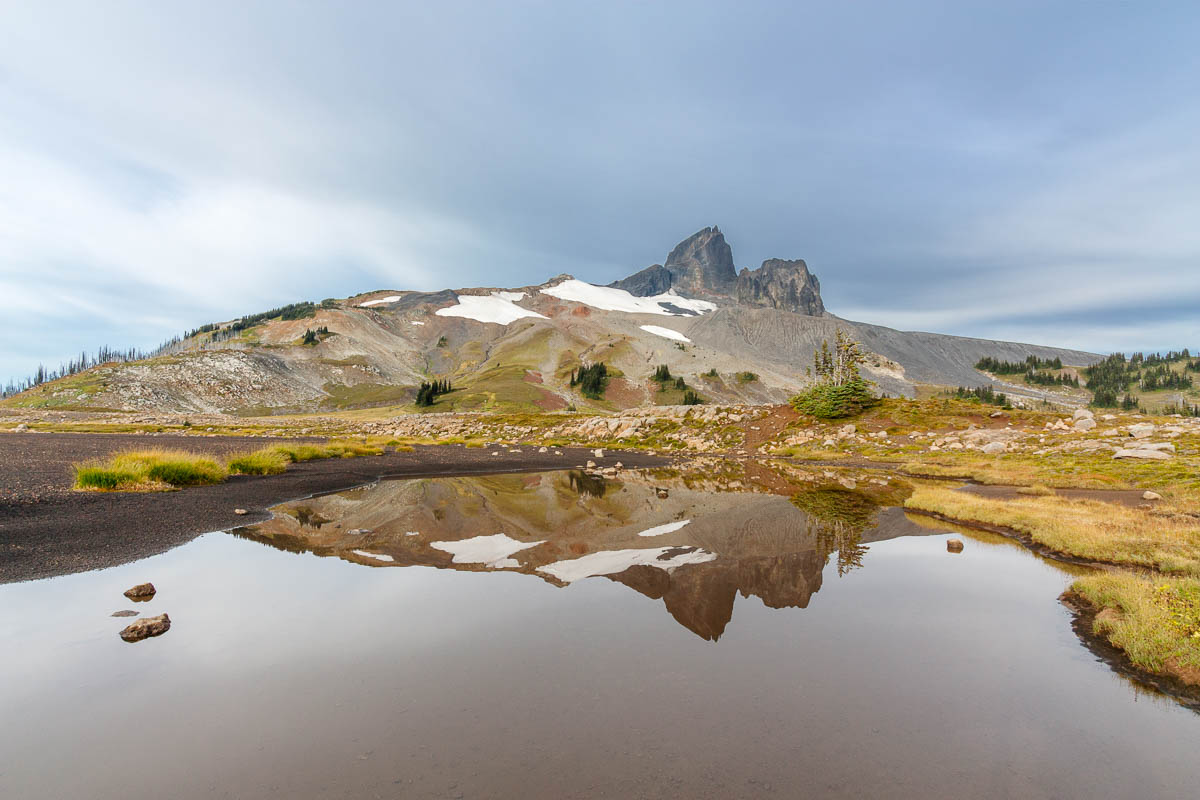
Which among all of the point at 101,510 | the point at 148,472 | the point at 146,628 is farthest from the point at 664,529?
the point at 148,472

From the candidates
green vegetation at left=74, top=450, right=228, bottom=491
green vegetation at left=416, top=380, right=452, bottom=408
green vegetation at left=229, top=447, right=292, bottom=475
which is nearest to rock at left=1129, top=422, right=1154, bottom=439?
green vegetation at left=229, top=447, right=292, bottom=475

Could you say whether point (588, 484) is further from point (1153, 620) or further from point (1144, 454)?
point (1144, 454)

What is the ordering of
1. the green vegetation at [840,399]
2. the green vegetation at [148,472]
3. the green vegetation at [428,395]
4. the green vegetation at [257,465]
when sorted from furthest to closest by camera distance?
1. the green vegetation at [428,395]
2. the green vegetation at [840,399]
3. the green vegetation at [257,465]
4. the green vegetation at [148,472]

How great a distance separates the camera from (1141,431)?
39.0 meters

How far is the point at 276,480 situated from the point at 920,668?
31.1m

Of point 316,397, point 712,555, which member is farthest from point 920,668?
point 316,397

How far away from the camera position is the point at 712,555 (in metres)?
15.1

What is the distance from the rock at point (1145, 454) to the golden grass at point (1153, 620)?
101ft

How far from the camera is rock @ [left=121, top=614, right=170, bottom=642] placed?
8.48 meters

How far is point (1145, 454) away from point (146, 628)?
51.3m

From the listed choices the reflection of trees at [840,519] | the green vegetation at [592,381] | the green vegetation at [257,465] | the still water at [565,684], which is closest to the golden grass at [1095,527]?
the still water at [565,684]

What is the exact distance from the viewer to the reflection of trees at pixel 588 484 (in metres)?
28.3

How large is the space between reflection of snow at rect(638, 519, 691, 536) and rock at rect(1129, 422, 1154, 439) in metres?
42.6

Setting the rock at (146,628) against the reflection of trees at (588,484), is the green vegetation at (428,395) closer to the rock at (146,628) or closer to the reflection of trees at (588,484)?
the reflection of trees at (588,484)
